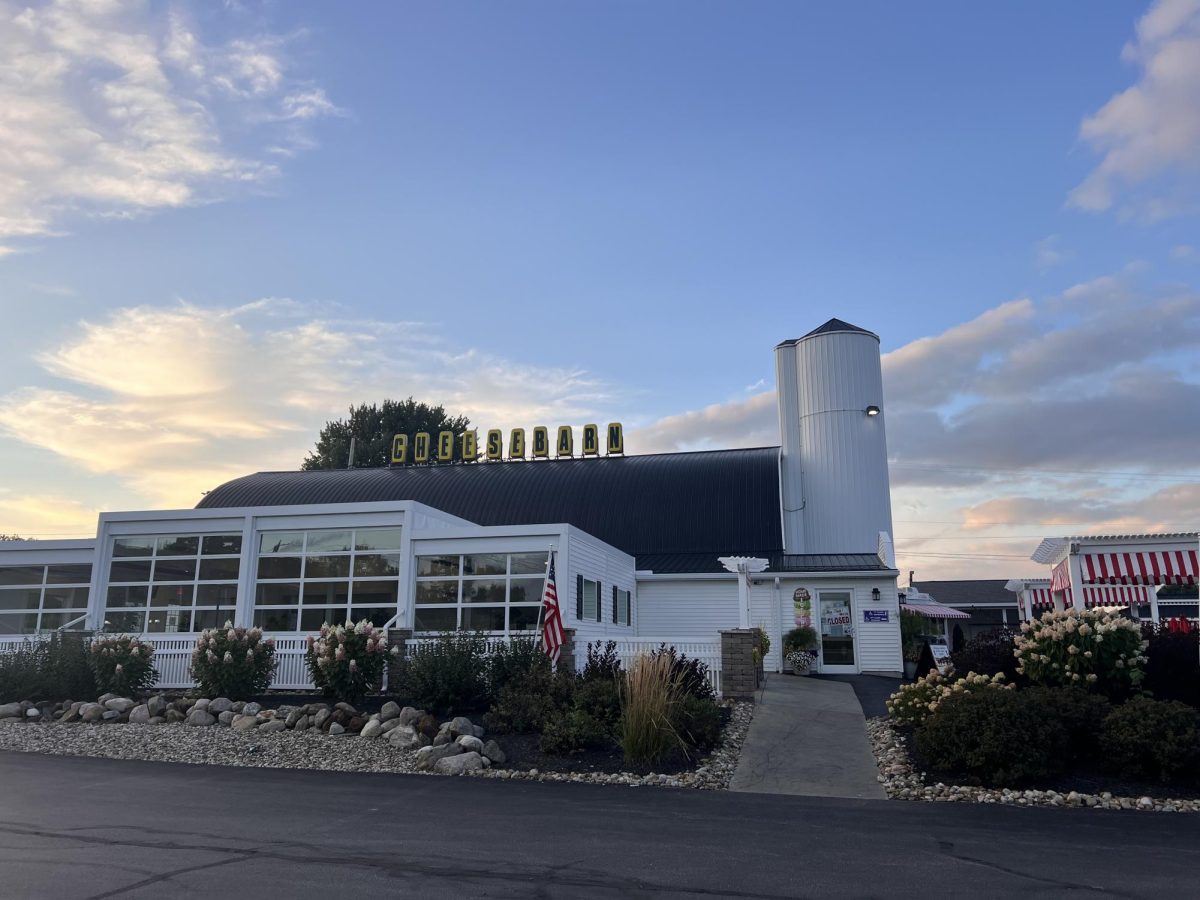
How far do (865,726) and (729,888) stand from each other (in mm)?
9333

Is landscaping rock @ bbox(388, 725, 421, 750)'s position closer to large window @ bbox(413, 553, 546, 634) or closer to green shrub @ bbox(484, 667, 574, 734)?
green shrub @ bbox(484, 667, 574, 734)

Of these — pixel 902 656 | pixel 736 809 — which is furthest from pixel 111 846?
pixel 902 656

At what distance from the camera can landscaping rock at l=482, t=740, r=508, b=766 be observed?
12656 millimetres

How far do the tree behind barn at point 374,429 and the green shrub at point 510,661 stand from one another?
3970cm

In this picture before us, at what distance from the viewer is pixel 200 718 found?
1548 centimetres

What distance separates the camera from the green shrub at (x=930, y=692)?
13.2 metres

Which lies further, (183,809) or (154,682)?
(154,682)

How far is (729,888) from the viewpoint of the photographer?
272 inches

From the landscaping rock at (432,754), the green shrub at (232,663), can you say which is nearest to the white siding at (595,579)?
the landscaping rock at (432,754)

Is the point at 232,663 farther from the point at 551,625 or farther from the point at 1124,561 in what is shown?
the point at 1124,561

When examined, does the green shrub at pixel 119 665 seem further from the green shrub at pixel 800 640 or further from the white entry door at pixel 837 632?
the white entry door at pixel 837 632

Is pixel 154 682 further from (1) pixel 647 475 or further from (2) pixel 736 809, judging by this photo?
(1) pixel 647 475

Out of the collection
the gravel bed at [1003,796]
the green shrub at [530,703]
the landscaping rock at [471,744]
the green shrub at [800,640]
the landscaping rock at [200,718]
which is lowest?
the gravel bed at [1003,796]

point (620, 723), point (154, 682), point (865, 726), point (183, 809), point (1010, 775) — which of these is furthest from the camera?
point (154, 682)
